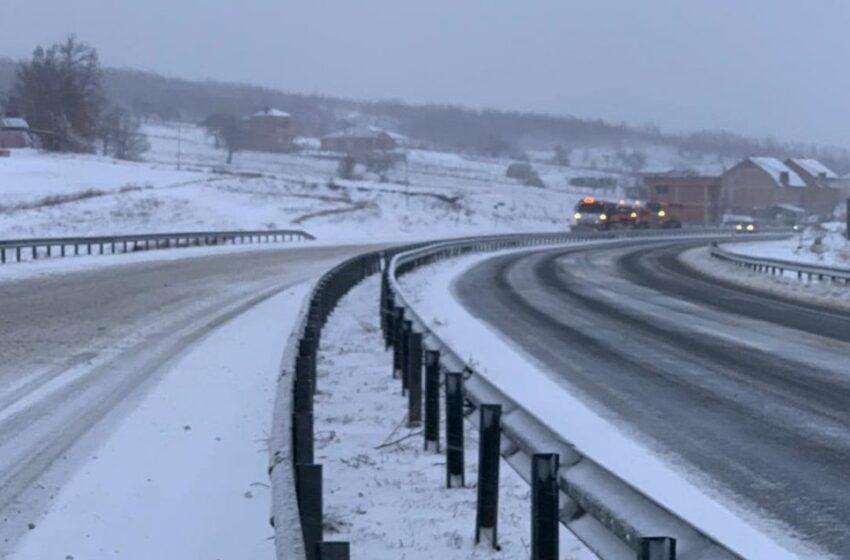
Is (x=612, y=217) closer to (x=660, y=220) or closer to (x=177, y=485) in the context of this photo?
(x=660, y=220)

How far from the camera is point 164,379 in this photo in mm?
16547

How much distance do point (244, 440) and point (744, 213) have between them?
15365 cm

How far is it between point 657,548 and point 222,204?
89.8 metres

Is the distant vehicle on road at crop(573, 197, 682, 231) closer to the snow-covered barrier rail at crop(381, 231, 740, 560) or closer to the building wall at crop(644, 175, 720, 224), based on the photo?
the building wall at crop(644, 175, 720, 224)

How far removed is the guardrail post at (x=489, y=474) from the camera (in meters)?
8.84

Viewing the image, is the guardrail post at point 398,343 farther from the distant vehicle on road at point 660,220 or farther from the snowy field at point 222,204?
the distant vehicle on road at point 660,220

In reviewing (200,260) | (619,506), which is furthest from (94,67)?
(619,506)

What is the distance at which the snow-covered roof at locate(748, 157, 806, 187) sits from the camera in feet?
536

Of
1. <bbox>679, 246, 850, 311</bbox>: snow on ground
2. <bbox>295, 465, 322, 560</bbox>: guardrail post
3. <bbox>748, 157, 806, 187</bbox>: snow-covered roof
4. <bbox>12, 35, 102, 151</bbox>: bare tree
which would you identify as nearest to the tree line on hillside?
<bbox>12, 35, 102, 151</bbox>: bare tree

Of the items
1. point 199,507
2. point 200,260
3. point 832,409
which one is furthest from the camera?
point 200,260

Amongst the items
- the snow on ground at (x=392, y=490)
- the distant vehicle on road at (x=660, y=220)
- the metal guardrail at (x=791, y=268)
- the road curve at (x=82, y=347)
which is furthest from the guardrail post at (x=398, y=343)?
the distant vehicle on road at (x=660, y=220)

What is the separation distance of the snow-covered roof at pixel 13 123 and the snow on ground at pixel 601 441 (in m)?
108

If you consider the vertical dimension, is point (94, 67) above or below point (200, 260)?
above

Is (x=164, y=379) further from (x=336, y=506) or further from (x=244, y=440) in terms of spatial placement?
(x=336, y=506)
